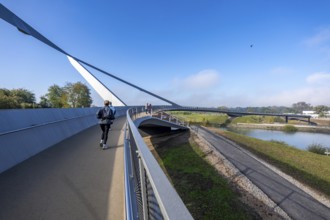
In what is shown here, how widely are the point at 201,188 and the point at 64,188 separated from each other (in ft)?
38.9

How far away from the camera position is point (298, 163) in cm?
2047

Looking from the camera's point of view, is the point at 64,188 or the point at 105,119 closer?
the point at 64,188

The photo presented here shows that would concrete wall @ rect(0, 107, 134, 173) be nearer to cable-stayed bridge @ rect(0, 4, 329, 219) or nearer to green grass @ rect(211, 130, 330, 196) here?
cable-stayed bridge @ rect(0, 4, 329, 219)

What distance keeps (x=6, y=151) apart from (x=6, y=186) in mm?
1491

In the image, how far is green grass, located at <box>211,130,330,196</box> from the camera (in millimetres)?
15819

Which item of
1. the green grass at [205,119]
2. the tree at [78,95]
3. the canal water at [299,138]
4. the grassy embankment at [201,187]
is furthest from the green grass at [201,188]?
the tree at [78,95]

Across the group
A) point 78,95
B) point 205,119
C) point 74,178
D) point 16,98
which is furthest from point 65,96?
point 74,178

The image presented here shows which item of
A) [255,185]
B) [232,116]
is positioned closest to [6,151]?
[255,185]

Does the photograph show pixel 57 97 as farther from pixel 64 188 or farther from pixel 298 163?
pixel 64 188

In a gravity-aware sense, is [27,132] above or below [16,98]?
below

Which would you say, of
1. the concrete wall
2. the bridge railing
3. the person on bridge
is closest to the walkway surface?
the concrete wall

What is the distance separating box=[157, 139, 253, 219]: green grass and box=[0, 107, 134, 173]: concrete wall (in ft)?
26.4

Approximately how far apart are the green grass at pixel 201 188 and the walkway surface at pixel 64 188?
7.98m

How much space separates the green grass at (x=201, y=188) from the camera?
11321 mm
